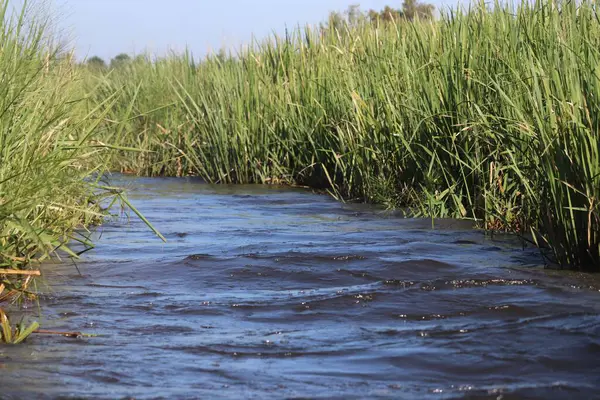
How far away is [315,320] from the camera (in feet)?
13.4

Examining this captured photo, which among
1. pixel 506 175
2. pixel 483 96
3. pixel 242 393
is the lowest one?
pixel 242 393

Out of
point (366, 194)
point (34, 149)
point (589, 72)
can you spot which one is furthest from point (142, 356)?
point (366, 194)

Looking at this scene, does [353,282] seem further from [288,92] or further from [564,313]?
[288,92]

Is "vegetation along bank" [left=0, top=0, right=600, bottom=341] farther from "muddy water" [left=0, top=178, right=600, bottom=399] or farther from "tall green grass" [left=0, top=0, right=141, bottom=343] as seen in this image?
"muddy water" [left=0, top=178, right=600, bottom=399]

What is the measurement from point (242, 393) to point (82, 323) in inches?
47.8

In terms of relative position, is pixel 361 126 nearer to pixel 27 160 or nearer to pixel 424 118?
pixel 424 118

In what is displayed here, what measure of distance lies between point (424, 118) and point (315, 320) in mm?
2570

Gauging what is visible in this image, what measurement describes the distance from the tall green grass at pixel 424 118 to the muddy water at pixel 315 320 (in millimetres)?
383

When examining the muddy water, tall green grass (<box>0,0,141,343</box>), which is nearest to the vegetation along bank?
tall green grass (<box>0,0,141,343</box>)

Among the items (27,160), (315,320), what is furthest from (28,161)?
(315,320)

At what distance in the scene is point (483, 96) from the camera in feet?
20.5

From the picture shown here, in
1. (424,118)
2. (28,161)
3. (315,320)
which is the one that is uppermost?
(424,118)

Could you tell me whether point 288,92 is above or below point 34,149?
above

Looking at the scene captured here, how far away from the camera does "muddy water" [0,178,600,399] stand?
10.2 ft
